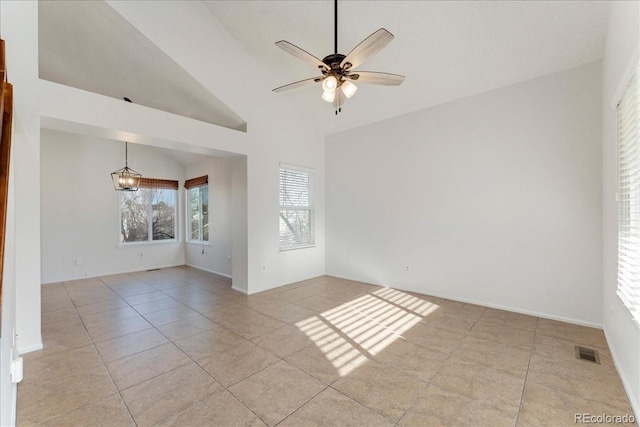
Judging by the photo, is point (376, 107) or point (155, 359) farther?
point (376, 107)

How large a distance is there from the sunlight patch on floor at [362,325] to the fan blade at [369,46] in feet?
9.20

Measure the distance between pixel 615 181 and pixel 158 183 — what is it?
26.5 feet

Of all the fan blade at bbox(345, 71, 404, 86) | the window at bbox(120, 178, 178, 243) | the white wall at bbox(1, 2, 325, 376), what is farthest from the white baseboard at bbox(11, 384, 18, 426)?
the window at bbox(120, 178, 178, 243)

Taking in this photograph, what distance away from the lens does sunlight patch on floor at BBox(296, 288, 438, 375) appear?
9.21ft

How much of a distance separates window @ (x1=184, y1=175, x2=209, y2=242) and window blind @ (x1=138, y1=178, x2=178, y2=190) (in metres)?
0.31

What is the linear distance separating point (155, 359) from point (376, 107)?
4.70 meters

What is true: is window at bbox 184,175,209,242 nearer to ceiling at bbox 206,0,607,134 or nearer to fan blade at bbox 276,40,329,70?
ceiling at bbox 206,0,607,134

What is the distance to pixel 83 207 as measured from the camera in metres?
5.91

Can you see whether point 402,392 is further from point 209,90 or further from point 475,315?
point 209,90

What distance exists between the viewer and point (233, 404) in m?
2.05

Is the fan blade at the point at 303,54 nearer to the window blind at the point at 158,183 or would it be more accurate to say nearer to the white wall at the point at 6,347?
the white wall at the point at 6,347

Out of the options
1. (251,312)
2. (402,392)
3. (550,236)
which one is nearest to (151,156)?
(251,312)

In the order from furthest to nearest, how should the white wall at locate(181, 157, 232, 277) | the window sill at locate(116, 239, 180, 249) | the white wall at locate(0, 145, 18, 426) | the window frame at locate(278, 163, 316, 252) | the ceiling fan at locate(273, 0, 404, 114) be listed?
1. the window sill at locate(116, 239, 180, 249)
2. the white wall at locate(181, 157, 232, 277)
3. the window frame at locate(278, 163, 316, 252)
4. the ceiling fan at locate(273, 0, 404, 114)
5. the white wall at locate(0, 145, 18, 426)

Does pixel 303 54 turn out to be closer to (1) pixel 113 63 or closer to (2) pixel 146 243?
(1) pixel 113 63
